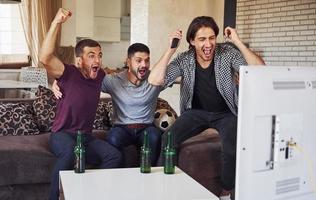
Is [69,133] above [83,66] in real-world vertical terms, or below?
below

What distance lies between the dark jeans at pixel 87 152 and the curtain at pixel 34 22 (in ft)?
20.4

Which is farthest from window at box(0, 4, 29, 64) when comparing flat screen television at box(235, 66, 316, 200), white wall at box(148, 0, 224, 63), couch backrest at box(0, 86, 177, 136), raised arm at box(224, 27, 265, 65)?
flat screen television at box(235, 66, 316, 200)

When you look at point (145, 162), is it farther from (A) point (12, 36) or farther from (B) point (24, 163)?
(A) point (12, 36)

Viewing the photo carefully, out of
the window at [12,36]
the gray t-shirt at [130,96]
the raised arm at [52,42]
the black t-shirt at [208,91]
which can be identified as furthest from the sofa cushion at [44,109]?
the window at [12,36]

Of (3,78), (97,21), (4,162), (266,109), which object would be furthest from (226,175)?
(97,21)

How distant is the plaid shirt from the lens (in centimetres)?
282

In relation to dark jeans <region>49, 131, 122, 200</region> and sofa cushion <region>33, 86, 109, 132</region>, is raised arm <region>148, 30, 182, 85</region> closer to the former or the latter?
dark jeans <region>49, 131, 122, 200</region>

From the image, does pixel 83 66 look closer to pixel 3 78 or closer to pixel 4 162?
pixel 4 162

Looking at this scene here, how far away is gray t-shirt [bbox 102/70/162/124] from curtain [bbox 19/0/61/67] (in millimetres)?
6057

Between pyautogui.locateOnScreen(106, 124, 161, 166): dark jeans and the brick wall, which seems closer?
pyautogui.locateOnScreen(106, 124, 161, 166): dark jeans

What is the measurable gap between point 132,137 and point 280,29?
4093 mm

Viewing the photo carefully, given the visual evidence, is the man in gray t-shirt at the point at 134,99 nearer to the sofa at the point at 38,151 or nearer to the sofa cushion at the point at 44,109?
the sofa at the point at 38,151

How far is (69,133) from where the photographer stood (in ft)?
9.30

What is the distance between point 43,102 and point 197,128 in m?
1.31
